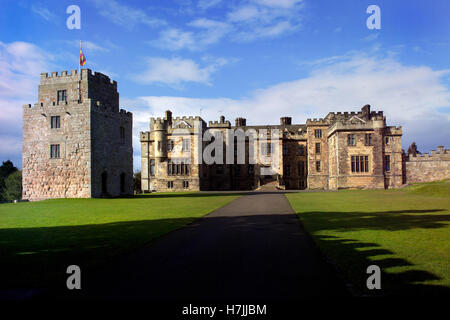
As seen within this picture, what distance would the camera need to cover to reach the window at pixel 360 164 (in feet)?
162

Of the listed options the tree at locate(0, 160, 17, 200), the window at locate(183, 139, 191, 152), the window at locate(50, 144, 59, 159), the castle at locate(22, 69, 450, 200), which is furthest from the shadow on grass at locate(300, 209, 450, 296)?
the tree at locate(0, 160, 17, 200)

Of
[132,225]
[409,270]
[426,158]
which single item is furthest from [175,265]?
[426,158]

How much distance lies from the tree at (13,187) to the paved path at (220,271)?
7373 cm

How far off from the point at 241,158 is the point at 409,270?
2177 inches

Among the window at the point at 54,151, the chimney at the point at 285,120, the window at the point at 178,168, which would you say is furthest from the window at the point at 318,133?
the window at the point at 54,151

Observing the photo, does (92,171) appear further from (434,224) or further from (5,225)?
(434,224)

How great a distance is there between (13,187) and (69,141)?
47500 millimetres

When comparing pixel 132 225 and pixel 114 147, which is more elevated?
pixel 114 147

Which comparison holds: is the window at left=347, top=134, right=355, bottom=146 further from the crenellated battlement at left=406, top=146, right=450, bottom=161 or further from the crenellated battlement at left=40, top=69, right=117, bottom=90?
the crenellated battlement at left=40, top=69, right=117, bottom=90

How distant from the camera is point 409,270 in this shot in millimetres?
7078

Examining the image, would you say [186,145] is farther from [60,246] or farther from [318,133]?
[60,246]

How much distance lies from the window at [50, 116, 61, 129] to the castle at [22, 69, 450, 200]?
0.36 feet

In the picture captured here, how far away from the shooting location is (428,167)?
2189 inches

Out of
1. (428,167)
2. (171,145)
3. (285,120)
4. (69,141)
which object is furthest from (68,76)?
(428,167)
